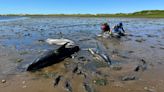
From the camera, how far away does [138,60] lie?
14859 mm

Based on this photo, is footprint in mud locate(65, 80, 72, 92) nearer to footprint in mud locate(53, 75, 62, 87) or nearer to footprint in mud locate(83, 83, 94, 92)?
footprint in mud locate(53, 75, 62, 87)

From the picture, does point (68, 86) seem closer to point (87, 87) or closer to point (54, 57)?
point (87, 87)

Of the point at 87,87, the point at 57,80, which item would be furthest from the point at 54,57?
the point at 87,87

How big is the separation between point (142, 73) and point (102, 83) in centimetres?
246

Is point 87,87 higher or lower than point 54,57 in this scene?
higher

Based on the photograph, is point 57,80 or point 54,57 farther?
point 54,57

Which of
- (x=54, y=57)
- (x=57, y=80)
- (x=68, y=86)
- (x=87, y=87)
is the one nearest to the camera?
(x=87, y=87)

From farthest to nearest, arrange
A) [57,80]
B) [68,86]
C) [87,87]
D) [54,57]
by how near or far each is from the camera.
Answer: [54,57]
[57,80]
[68,86]
[87,87]

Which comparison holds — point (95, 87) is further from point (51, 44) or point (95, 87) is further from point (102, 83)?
point (51, 44)

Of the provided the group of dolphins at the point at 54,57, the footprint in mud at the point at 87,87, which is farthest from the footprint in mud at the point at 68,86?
the group of dolphins at the point at 54,57

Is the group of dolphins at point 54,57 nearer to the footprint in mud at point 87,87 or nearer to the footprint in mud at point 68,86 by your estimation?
the footprint in mud at point 68,86

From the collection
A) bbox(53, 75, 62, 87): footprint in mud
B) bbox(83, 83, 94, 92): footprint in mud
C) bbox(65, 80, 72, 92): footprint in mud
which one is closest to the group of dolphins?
bbox(53, 75, 62, 87): footprint in mud

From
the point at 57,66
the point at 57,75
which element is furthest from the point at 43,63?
the point at 57,75

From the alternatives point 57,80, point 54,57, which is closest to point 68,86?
point 57,80
